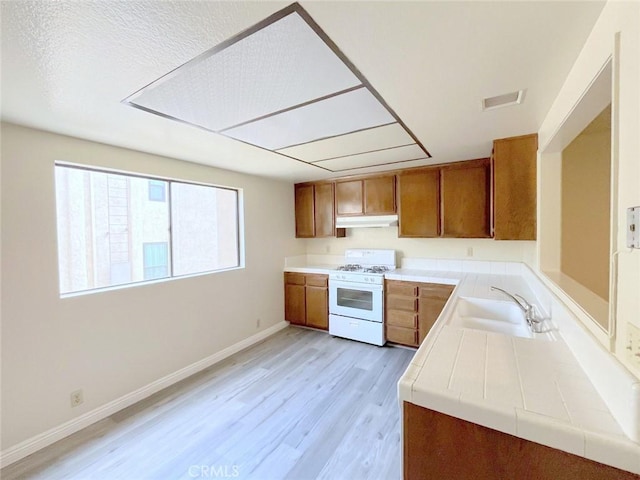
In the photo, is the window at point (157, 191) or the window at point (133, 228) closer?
the window at point (133, 228)

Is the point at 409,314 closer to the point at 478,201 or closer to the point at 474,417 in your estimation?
the point at 478,201

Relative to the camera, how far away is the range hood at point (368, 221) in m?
3.69

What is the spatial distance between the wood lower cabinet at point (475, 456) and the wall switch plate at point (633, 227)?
23.1 inches

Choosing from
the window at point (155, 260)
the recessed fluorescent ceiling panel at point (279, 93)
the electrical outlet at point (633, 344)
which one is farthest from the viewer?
the window at point (155, 260)

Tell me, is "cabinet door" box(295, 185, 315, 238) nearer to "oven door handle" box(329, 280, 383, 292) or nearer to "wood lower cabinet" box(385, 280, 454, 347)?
"oven door handle" box(329, 280, 383, 292)

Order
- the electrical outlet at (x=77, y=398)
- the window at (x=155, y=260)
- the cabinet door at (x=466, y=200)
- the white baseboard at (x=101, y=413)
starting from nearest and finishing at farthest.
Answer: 1. the white baseboard at (x=101, y=413)
2. the electrical outlet at (x=77, y=398)
3. the window at (x=155, y=260)
4. the cabinet door at (x=466, y=200)

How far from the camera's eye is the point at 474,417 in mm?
849

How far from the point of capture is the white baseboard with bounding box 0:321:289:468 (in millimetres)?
1819

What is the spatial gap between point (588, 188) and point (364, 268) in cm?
243

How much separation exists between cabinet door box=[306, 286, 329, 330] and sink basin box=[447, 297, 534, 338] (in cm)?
210

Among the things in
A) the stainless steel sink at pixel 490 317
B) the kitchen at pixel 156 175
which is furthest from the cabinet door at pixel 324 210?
the stainless steel sink at pixel 490 317

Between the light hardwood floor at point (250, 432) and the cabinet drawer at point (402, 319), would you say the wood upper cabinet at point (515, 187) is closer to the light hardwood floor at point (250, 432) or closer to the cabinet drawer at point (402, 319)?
the cabinet drawer at point (402, 319)

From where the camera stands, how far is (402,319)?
11.1 ft

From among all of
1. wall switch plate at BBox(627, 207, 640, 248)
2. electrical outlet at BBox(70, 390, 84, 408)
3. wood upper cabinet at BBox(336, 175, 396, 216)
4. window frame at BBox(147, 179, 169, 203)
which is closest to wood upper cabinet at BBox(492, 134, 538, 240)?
wood upper cabinet at BBox(336, 175, 396, 216)
